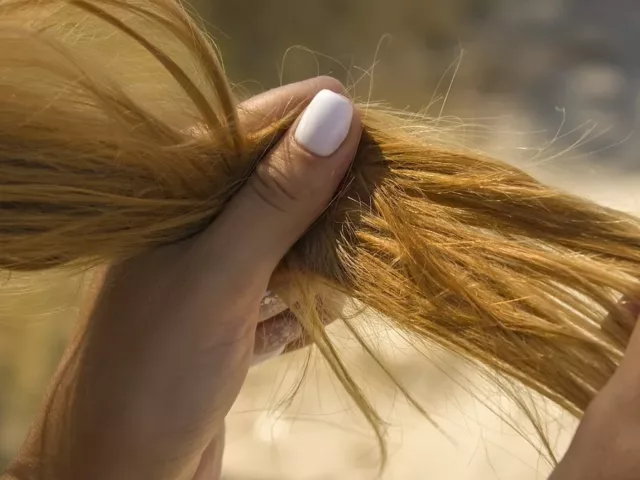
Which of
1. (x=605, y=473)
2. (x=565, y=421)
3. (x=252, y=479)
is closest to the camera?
(x=605, y=473)

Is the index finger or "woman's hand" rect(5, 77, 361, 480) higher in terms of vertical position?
the index finger

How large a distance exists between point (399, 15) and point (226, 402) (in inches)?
30.0

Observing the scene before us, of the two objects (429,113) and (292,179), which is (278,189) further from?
(429,113)

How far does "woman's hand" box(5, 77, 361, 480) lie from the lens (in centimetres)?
40

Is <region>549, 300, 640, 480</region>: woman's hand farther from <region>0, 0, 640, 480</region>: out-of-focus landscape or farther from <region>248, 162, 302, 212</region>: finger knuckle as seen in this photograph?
<region>0, 0, 640, 480</region>: out-of-focus landscape

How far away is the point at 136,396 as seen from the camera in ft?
1.39

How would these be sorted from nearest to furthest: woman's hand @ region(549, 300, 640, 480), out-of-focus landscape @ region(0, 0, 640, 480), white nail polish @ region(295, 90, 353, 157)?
woman's hand @ region(549, 300, 640, 480) → white nail polish @ region(295, 90, 353, 157) → out-of-focus landscape @ region(0, 0, 640, 480)

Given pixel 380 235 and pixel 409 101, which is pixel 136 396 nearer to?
pixel 380 235

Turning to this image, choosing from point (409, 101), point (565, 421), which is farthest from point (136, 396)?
point (409, 101)

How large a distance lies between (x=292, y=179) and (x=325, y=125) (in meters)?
0.04

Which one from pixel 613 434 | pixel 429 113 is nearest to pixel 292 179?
pixel 613 434

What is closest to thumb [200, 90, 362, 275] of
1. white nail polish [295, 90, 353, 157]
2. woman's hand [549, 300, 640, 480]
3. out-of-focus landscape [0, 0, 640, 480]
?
white nail polish [295, 90, 353, 157]

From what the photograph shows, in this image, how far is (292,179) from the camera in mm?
400

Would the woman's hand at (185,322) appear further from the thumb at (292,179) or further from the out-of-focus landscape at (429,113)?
the out-of-focus landscape at (429,113)
